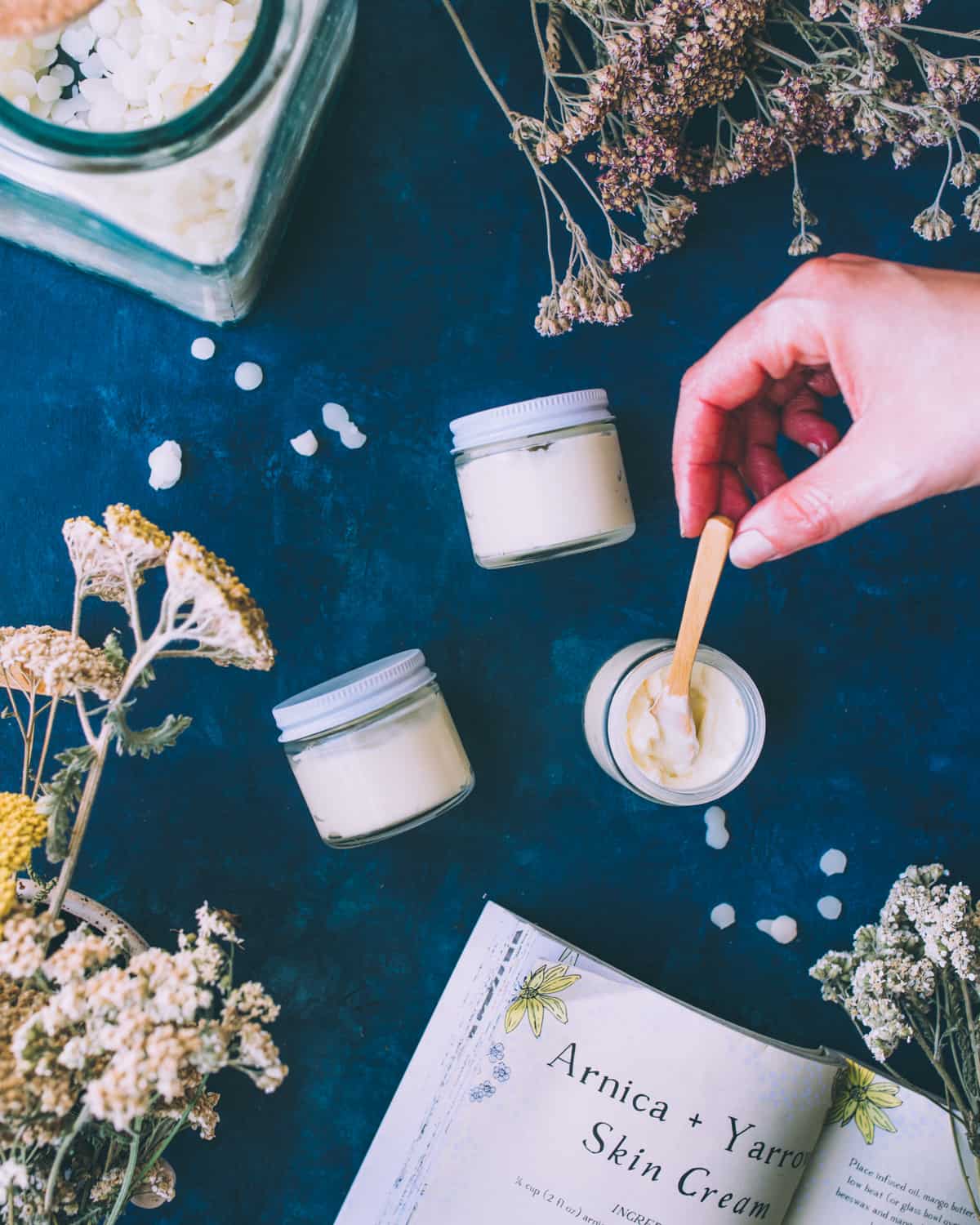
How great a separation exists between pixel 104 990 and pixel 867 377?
813 mm

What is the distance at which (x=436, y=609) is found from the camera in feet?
3.56

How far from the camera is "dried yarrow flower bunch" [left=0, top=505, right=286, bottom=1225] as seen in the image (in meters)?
0.63

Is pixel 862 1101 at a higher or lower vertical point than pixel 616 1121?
lower

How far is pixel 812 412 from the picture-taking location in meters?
1.07

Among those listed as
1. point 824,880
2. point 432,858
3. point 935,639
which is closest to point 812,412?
point 935,639

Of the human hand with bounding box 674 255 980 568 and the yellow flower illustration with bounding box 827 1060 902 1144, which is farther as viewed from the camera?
the yellow flower illustration with bounding box 827 1060 902 1144

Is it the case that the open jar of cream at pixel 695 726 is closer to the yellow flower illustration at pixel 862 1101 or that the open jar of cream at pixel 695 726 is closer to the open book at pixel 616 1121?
the open book at pixel 616 1121

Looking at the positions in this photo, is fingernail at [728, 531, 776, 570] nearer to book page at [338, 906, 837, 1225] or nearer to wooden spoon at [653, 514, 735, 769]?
wooden spoon at [653, 514, 735, 769]

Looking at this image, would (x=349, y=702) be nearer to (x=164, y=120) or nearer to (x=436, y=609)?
(x=436, y=609)

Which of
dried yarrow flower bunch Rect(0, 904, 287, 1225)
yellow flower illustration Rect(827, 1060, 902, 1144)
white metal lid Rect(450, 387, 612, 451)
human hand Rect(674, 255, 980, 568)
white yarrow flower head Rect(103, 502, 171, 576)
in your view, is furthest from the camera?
yellow flower illustration Rect(827, 1060, 902, 1144)

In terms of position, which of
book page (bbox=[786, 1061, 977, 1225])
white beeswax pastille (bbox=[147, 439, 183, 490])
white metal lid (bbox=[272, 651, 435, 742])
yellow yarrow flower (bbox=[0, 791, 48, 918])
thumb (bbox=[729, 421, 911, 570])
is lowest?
book page (bbox=[786, 1061, 977, 1225])

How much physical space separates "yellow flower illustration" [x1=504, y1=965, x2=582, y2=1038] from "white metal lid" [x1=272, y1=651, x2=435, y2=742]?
1.21 ft

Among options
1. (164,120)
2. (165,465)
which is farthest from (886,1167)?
(164,120)

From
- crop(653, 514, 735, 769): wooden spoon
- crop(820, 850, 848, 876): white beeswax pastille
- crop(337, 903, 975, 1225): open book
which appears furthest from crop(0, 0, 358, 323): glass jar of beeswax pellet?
crop(820, 850, 848, 876): white beeswax pastille
